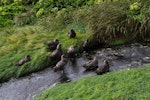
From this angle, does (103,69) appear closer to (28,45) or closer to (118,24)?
(118,24)

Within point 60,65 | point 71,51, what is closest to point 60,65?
point 60,65

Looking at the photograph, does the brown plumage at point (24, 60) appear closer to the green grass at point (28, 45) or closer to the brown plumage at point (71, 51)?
the green grass at point (28, 45)

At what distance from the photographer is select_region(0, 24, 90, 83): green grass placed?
9.74 m

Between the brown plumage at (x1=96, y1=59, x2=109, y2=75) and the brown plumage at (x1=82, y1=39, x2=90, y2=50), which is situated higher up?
the brown plumage at (x1=82, y1=39, x2=90, y2=50)

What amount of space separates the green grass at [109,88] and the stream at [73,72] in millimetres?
968

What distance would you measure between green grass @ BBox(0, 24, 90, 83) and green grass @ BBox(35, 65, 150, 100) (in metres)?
1.96

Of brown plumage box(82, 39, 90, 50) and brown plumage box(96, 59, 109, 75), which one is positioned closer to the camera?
brown plumage box(96, 59, 109, 75)

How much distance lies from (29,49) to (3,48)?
0.79 meters

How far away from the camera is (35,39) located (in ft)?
35.7

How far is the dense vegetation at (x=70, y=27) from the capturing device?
998cm

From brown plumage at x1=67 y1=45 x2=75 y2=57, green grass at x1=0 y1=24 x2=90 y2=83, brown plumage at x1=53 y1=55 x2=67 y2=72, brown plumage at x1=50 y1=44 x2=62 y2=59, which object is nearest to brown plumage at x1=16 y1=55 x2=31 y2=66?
green grass at x1=0 y1=24 x2=90 y2=83

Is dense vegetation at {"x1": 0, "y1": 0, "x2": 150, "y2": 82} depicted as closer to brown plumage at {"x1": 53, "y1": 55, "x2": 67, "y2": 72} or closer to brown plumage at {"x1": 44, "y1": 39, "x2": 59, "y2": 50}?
brown plumage at {"x1": 44, "y1": 39, "x2": 59, "y2": 50}

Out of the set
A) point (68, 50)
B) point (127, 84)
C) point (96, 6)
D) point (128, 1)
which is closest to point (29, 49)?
point (68, 50)

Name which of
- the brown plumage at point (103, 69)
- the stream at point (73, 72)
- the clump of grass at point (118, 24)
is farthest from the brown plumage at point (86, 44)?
the brown plumage at point (103, 69)
